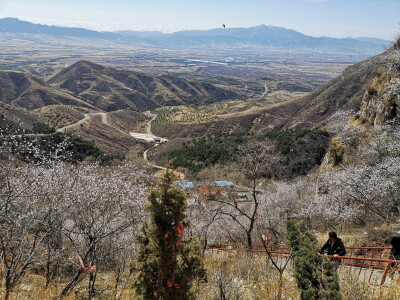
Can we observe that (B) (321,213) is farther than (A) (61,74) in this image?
No

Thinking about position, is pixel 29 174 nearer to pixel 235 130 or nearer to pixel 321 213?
pixel 321 213

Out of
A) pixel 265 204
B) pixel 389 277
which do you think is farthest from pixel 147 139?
pixel 389 277

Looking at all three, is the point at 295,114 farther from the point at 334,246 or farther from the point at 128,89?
the point at 128,89

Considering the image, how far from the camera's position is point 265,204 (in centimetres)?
2620

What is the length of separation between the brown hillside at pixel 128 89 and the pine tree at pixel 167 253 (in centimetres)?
11333

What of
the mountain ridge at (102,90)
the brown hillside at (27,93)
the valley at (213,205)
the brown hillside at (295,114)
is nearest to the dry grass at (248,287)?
the valley at (213,205)

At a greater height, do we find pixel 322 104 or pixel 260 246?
pixel 322 104

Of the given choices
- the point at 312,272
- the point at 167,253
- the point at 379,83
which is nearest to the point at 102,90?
the point at 379,83

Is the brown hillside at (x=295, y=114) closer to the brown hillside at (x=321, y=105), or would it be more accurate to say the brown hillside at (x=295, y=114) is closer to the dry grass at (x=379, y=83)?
the brown hillside at (x=321, y=105)

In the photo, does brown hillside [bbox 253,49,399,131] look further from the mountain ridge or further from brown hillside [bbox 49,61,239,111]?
brown hillside [bbox 49,61,239,111]

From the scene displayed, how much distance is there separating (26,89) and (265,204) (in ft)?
372

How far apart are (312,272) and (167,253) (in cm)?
357

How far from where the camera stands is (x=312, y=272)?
250 inches

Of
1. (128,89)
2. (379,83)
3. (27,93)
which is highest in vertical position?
(379,83)
